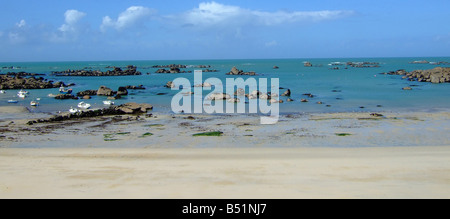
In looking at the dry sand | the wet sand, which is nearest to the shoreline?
the wet sand

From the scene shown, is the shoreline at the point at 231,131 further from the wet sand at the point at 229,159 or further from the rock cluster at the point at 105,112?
the rock cluster at the point at 105,112

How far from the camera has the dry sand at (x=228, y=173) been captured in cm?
838

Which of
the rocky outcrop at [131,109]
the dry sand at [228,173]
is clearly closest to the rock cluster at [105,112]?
the rocky outcrop at [131,109]

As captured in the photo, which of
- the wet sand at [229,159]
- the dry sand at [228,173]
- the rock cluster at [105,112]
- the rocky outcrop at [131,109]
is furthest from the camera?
the rocky outcrop at [131,109]

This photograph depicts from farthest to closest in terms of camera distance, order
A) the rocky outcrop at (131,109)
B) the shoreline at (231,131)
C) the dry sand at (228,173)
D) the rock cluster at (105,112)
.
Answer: the rocky outcrop at (131,109) → the rock cluster at (105,112) → the shoreline at (231,131) → the dry sand at (228,173)

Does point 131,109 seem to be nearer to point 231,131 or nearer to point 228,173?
point 231,131

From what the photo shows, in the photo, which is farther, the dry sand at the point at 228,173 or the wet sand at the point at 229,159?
the wet sand at the point at 229,159

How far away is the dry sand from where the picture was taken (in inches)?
330

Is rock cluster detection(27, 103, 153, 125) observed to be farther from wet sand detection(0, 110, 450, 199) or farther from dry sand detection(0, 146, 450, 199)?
dry sand detection(0, 146, 450, 199)

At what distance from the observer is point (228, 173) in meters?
10.0

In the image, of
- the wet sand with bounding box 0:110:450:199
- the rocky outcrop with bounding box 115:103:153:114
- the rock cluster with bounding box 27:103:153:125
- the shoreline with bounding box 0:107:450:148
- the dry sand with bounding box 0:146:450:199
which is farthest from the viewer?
the rocky outcrop with bounding box 115:103:153:114

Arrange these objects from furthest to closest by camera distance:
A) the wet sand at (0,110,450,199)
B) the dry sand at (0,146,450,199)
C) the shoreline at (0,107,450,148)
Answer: the shoreline at (0,107,450,148) → the wet sand at (0,110,450,199) → the dry sand at (0,146,450,199)

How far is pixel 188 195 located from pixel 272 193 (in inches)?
67.8

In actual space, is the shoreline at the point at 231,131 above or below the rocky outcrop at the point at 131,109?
below
